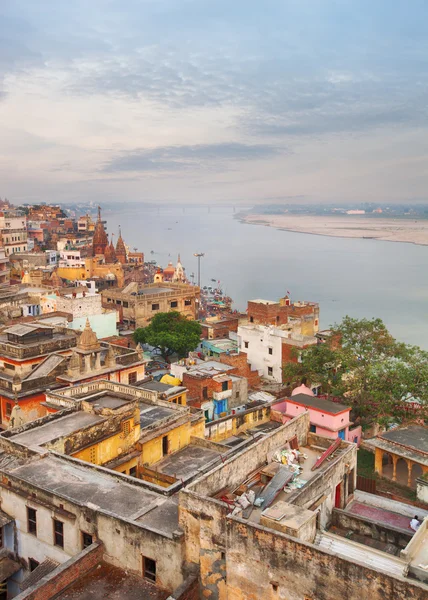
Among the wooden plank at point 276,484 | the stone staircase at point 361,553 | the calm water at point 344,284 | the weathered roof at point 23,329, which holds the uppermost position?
the weathered roof at point 23,329

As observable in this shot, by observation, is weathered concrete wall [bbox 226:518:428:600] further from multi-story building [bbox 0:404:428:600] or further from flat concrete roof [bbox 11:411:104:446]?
flat concrete roof [bbox 11:411:104:446]

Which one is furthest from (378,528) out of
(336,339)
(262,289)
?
(262,289)

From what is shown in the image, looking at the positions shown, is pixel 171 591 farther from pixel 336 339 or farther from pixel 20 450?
pixel 336 339

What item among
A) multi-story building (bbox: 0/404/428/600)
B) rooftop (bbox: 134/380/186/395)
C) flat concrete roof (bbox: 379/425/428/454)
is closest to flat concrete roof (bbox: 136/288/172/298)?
rooftop (bbox: 134/380/186/395)

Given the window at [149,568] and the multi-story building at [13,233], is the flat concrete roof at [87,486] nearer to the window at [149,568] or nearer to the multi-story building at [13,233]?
the window at [149,568]

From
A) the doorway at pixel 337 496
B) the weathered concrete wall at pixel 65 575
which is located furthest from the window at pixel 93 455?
the doorway at pixel 337 496

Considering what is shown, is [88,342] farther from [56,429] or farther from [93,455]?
[93,455]
